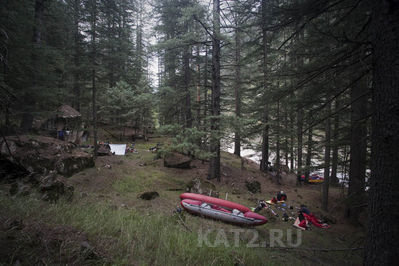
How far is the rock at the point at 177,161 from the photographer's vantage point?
11.4m

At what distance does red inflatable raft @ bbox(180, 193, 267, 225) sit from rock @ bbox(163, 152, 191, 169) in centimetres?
488

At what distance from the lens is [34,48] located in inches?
284

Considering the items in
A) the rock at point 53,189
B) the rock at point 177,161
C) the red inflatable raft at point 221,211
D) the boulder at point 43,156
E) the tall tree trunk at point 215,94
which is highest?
the tall tree trunk at point 215,94

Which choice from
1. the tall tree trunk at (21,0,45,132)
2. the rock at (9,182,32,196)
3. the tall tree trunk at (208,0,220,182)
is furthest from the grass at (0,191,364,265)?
the tall tree trunk at (21,0,45,132)

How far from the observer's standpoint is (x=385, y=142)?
2.30m

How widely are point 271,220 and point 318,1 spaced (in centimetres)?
753

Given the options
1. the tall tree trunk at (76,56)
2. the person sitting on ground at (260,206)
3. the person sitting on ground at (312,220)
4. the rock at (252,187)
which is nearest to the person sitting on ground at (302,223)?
the person sitting on ground at (312,220)

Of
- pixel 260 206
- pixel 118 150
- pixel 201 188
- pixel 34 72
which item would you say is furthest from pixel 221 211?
pixel 118 150

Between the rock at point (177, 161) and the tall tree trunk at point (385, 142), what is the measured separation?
9798 mm

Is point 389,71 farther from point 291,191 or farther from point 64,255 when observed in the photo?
point 291,191

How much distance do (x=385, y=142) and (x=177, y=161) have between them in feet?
34.1

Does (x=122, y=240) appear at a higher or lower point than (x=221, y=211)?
higher

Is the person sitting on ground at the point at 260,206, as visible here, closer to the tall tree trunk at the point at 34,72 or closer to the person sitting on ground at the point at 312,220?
the person sitting on ground at the point at 312,220

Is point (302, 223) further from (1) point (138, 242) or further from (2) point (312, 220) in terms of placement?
(1) point (138, 242)
